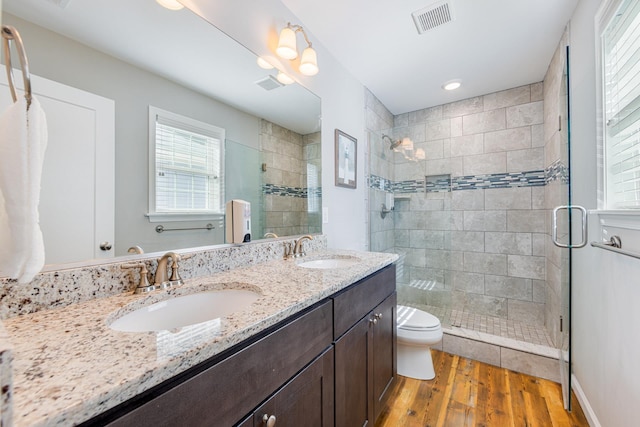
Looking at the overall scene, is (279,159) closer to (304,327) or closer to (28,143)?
(304,327)

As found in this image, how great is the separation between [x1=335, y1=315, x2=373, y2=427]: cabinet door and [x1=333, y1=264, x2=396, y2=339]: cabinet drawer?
0.04 m

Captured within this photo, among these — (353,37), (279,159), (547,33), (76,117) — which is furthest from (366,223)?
(76,117)

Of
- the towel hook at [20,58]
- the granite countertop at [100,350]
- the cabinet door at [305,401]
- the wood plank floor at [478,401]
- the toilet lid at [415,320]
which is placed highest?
the towel hook at [20,58]

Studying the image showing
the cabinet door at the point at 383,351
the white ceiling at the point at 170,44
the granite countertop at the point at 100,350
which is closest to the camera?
the granite countertop at the point at 100,350

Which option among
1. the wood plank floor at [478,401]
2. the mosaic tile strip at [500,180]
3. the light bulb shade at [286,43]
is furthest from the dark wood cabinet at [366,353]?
the mosaic tile strip at [500,180]

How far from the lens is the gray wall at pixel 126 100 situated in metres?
0.76

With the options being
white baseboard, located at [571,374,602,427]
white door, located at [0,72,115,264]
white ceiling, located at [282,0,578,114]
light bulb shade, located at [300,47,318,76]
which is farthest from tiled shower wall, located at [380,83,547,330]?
white door, located at [0,72,115,264]

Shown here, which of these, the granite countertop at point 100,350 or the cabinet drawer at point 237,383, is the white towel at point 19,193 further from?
the cabinet drawer at point 237,383

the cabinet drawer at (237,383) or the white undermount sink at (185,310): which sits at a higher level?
the white undermount sink at (185,310)

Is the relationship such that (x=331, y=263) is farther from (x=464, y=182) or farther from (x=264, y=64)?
(x=464, y=182)

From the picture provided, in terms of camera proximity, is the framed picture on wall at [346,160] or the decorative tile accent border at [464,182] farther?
the decorative tile accent border at [464,182]

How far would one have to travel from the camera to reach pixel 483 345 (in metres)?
2.08

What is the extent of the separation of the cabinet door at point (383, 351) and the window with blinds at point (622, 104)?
1155 millimetres

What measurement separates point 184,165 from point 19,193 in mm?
637
